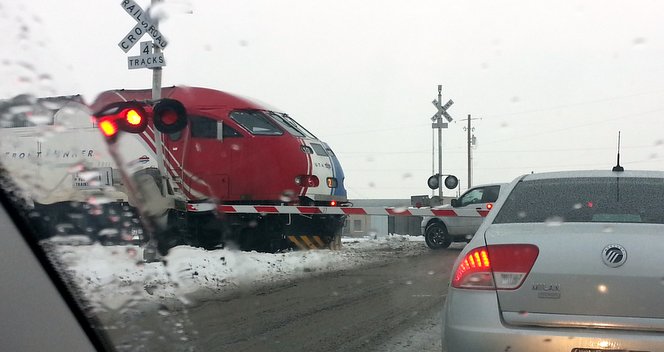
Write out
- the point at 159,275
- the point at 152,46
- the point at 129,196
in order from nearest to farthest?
the point at 129,196 < the point at 159,275 < the point at 152,46

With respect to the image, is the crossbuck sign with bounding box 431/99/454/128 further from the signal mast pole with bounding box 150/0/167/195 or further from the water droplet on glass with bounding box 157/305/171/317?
the water droplet on glass with bounding box 157/305/171/317

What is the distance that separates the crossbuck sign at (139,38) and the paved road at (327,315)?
2.64 metres

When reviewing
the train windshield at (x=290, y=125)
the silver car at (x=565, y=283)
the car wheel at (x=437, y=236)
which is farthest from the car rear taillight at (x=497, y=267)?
the car wheel at (x=437, y=236)

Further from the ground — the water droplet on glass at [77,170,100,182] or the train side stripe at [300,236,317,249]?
the water droplet on glass at [77,170,100,182]

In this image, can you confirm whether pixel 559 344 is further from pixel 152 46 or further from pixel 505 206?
pixel 152 46

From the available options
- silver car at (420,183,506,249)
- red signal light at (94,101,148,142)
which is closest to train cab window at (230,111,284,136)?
silver car at (420,183,506,249)

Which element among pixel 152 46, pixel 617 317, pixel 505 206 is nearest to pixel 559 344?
pixel 617 317

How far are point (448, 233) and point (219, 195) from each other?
6.11 metres

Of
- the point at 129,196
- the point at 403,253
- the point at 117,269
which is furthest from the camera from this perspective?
the point at 403,253

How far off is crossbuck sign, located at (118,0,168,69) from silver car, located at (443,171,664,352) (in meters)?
3.31

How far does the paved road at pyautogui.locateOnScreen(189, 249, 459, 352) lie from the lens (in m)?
5.32

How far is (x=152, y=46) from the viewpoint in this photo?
6.86 m

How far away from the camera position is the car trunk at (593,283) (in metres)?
3.21

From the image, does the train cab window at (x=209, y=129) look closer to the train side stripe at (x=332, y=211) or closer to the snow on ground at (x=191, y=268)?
the train side stripe at (x=332, y=211)
